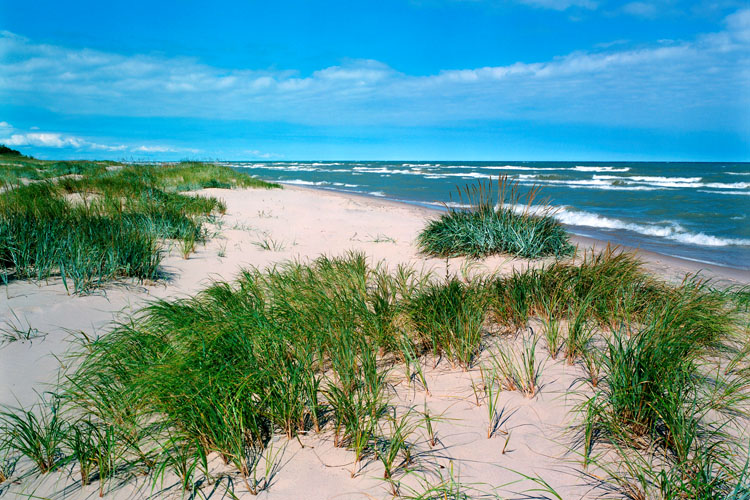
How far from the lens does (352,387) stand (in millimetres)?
2236

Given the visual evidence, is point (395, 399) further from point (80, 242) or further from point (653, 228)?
point (653, 228)

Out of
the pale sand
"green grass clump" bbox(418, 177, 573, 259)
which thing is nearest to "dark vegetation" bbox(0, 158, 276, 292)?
the pale sand

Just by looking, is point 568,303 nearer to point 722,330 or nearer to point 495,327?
point 495,327

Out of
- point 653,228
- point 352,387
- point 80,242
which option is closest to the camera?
point 352,387

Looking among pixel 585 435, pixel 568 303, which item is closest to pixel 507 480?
pixel 585 435

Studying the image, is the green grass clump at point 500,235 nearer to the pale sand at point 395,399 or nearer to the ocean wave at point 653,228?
the ocean wave at point 653,228

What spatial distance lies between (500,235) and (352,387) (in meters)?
4.17

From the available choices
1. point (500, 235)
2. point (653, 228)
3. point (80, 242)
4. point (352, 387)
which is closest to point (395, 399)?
point (352, 387)

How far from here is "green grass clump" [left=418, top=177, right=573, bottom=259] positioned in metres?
5.63

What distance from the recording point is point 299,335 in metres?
2.54

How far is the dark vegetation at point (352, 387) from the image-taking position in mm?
1743

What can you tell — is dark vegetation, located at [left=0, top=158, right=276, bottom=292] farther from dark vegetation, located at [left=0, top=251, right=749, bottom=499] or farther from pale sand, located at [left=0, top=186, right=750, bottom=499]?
dark vegetation, located at [left=0, top=251, right=749, bottom=499]

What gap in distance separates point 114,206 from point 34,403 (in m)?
5.20

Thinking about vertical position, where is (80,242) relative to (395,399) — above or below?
above
